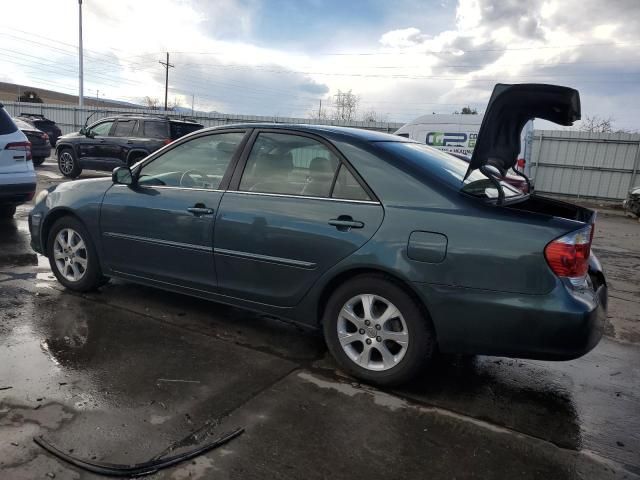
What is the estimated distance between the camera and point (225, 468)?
2.35m

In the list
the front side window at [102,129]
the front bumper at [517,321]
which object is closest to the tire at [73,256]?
the front bumper at [517,321]

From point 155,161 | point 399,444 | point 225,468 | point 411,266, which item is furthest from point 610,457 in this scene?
point 155,161

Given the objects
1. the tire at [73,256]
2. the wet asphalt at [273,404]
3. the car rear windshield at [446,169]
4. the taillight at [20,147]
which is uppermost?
the car rear windshield at [446,169]

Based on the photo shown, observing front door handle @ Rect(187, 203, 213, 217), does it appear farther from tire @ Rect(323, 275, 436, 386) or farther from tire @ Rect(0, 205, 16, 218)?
tire @ Rect(0, 205, 16, 218)

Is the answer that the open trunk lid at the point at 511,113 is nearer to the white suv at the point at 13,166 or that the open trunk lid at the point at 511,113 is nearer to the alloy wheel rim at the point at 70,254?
the alloy wheel rim at the point at 70,254

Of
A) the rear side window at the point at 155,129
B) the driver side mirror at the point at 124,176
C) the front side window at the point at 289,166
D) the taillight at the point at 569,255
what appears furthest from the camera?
the rear side window at the point at 155,129

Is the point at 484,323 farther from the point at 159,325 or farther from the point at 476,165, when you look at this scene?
the point at 159,325

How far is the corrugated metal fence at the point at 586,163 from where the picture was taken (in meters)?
16.3

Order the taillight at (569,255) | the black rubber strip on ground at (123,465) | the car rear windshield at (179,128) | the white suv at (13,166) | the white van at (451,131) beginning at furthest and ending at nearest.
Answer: the white van at (451,131), the car rear windshield at (179,128), the white suv at (13,166), the taillight at (569,255), the black rubber strip on ground at (123,465)

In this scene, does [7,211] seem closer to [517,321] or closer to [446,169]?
[446,169]

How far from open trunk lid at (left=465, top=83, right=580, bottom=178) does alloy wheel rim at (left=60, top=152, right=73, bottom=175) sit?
13302 millimetres

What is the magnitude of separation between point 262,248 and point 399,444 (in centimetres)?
153

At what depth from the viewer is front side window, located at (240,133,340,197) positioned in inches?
134

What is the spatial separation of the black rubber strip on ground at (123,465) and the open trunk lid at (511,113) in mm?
2273
